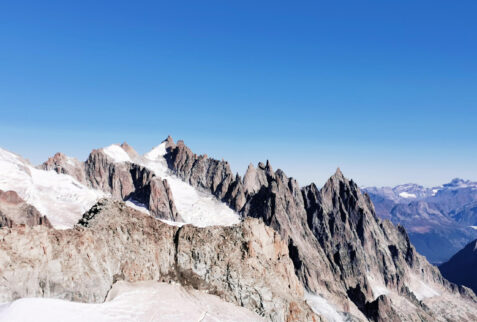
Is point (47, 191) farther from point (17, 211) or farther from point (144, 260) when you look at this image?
point (144, 260)

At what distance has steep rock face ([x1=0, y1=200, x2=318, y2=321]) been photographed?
38156 millimetres

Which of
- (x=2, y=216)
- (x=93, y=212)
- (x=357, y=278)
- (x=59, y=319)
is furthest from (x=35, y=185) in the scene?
(x=357, y=278)

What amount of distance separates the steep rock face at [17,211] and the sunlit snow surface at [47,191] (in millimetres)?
11216

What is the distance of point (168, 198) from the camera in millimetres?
191125

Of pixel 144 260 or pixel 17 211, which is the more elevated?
pixel 17 211

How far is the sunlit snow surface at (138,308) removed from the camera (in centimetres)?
3394

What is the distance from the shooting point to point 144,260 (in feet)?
165

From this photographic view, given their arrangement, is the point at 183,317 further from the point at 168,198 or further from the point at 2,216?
the point at 168,198

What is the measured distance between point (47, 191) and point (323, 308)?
377ft

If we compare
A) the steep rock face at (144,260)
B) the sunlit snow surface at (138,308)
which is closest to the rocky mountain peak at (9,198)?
the steep rock face at (144,260)

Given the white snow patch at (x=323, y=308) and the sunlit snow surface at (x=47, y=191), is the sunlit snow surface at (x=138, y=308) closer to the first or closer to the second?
the white snow patch at (x=323, y=308)

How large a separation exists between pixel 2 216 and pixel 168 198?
96452mm

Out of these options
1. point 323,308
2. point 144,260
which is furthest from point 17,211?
point 323,308

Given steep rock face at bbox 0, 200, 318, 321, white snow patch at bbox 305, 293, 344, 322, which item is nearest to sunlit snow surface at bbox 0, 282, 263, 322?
steep rock face at bbox 0, 200, 318, 321
